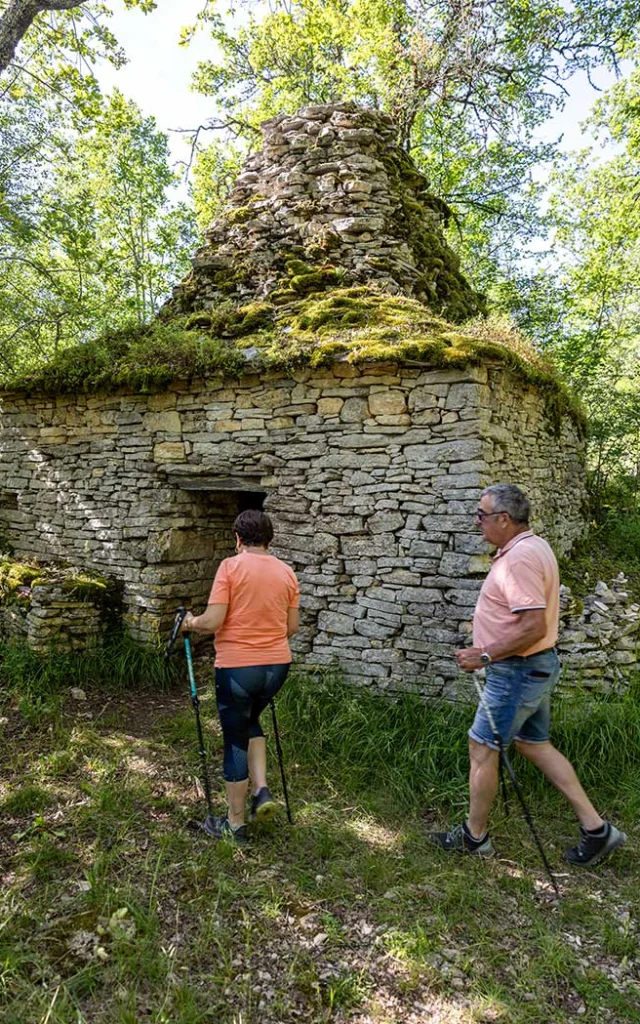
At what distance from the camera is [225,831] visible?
10.5ft

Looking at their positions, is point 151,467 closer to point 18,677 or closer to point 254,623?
point 18,677

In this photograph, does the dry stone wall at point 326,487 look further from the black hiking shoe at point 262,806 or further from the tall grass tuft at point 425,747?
the black hiking shoe at point 262,806

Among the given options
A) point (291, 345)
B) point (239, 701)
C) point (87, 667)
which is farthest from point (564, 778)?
point (87, 667)

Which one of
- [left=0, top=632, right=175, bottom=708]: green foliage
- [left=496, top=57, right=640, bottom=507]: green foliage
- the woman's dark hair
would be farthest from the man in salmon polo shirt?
[left=496, top=57, right=640, bottom=507]: green foliage

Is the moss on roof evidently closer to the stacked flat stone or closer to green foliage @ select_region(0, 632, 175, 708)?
the stacked flat stone

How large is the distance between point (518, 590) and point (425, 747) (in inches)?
67.7

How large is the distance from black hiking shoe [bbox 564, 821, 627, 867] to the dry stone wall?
1.38m

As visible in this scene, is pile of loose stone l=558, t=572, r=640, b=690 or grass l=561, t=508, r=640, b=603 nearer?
pile of loose stone l=558, t=572, r=640, b=690

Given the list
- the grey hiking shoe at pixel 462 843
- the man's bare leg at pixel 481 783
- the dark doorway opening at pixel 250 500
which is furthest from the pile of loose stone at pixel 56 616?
the man's bare leg at pixel 481 783

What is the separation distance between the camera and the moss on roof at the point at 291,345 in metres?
4.37

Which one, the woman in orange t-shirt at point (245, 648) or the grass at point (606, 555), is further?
the grass at point (606, 555)

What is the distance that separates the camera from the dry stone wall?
4293 mm

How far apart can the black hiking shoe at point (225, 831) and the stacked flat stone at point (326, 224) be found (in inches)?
182

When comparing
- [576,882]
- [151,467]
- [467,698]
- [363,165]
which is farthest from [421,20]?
[576,882]
